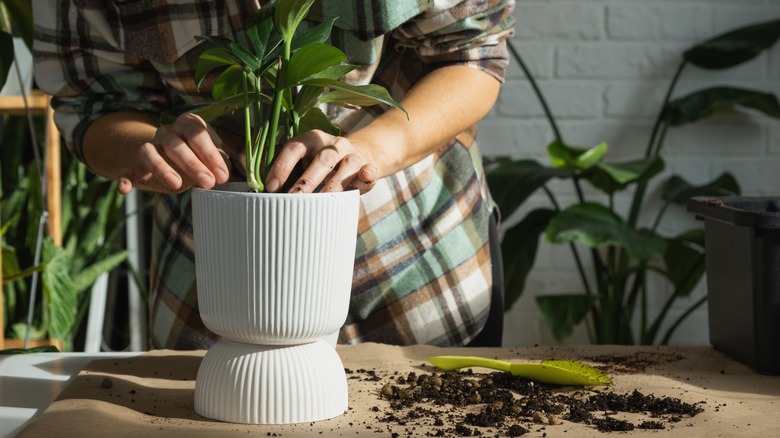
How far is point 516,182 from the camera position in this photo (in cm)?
205

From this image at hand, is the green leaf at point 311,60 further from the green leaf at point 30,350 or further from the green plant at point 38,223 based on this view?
the green plant at point 38,223

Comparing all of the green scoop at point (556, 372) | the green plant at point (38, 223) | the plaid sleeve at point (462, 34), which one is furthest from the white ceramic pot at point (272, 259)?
the green plant at point (38, 223)

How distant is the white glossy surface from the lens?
785 millimetres

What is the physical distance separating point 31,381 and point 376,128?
41 cm

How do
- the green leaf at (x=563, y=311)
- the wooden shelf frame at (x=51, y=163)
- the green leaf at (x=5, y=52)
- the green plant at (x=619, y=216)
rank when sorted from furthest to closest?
the green leaf at (x=563, y=311), the green plant at (x=619, y=216), the wooden shelf frame at (x=51, y=163), the green leaf at (x=5, y=52)

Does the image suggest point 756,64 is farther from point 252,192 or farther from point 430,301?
point 252,192

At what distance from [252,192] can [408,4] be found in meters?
0.40

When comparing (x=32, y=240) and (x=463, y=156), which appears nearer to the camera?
(x=463, y=156)

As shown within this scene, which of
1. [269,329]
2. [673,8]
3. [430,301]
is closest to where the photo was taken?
[269,329]

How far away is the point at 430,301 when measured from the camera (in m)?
1.18

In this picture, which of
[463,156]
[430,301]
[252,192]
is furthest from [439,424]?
[463,156]

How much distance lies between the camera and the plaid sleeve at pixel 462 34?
3.47ft

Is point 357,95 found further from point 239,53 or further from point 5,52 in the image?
point 5,52

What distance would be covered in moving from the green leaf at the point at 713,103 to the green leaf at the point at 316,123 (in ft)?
5.31
